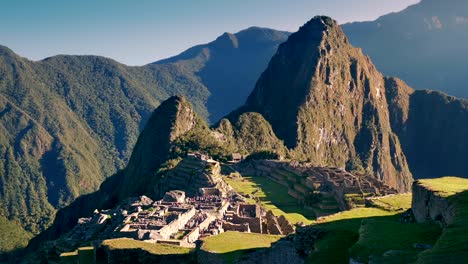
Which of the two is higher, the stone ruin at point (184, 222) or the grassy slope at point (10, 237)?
the stone ruin at point (184, 222)

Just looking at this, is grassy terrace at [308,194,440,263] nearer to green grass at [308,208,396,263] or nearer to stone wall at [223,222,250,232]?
green grass at [308,208,396,263]

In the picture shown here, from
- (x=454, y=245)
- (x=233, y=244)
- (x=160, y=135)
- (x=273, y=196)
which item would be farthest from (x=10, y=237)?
(x=454, y=245)

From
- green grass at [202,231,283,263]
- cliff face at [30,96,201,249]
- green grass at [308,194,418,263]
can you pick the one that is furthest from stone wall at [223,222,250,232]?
cliff face at [30,96,201,249]

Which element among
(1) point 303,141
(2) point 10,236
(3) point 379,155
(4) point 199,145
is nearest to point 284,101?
(1) point 303,141

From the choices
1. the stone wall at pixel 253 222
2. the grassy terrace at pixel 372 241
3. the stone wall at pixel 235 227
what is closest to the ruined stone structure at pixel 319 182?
the stone wall at pixel 253 222

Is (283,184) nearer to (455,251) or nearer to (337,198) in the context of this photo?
(337,198)

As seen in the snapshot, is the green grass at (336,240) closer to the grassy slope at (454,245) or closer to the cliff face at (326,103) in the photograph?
the grassy slope at (454,245)

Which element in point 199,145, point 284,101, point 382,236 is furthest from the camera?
point 284,101
